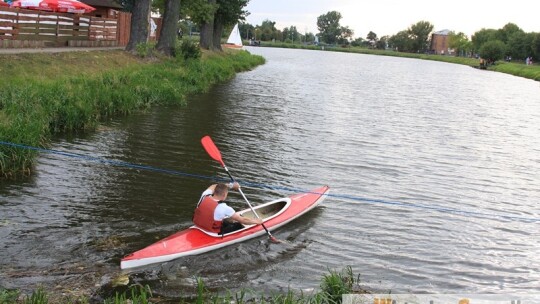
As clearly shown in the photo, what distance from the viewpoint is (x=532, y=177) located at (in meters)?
14.7

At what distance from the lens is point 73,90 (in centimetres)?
1642

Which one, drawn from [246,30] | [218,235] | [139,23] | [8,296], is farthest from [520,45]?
[8,296]

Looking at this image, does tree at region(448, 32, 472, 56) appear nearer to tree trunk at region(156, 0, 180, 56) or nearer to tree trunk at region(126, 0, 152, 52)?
tree trunk at region(156, 0, 180, 56)

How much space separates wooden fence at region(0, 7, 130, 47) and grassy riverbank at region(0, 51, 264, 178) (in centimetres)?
209

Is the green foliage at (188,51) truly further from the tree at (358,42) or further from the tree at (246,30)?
the tree at (358,42)

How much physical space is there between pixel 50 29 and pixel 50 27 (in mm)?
134

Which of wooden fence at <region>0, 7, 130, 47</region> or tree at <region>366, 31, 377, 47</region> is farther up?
tree at <region>366, 31, 377, 47</region>

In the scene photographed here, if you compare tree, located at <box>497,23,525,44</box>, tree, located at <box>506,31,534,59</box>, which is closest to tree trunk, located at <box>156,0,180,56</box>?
tree, located at <box>506,31,534,59</box>

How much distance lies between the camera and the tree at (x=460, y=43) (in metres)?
→ 141

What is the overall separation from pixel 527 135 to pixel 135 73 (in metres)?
15.3

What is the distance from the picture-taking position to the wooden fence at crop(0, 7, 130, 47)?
21.0 meters

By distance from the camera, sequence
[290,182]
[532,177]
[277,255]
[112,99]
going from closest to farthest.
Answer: [277,255], [290,182], [532,177], [112,99]

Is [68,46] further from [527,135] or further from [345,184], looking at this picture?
[527,135]

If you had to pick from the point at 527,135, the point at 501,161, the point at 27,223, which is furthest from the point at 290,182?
the point at 527,135
